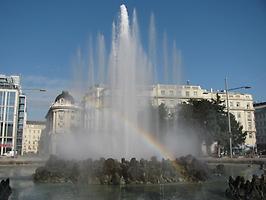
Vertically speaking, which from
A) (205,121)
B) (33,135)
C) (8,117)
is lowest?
(205,121)

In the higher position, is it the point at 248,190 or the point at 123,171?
the point at 123,171

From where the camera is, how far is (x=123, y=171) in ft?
86.4

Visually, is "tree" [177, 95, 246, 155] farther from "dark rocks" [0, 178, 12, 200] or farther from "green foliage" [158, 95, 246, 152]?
"dark rocks" [0, 178, 12, 200]

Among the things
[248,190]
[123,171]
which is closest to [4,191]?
[123,171]

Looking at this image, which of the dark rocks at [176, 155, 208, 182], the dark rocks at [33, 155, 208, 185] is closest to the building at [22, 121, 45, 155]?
the dark rocks at [33, 155, 208, 185]

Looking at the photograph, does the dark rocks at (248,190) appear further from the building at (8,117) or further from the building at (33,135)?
the building at (33,135)

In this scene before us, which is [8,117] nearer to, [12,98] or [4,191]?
[12,98]

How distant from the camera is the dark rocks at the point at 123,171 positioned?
85.8 ft

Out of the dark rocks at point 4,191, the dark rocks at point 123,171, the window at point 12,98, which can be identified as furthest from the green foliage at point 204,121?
the window at point 12,98

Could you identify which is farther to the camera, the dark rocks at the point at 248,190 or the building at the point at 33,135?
the building at the point at 33,135

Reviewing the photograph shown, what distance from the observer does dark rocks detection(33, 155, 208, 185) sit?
26.2 m

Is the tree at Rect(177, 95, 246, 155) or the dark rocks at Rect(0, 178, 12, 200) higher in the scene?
the tree at Rect(177, 95, 246, 155)

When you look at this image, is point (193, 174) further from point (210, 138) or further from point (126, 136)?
point (210, 138)

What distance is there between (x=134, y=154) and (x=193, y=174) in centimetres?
760
